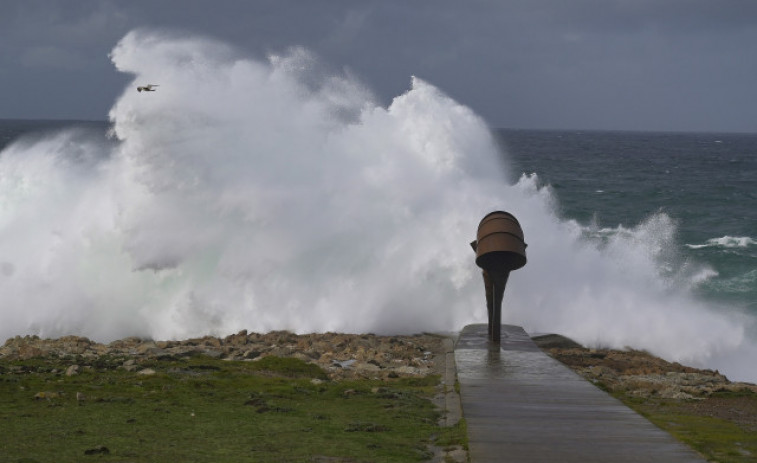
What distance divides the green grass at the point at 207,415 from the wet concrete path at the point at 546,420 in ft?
1.97

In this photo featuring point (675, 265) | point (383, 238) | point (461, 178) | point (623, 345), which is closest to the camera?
point (623, 345)

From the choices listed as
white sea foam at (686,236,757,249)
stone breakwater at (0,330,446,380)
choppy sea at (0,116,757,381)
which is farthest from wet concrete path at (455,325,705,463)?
white sea foam at (686,236,757,249)

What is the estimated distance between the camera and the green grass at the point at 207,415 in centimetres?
1028

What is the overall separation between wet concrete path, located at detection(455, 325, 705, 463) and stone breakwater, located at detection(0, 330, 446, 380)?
1893 millimetres

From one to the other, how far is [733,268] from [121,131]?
23932 mm

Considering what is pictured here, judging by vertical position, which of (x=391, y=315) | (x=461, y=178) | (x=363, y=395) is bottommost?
(x=363, y=395)

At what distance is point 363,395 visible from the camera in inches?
566

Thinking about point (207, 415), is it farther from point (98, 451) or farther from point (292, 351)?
point (292, 351)

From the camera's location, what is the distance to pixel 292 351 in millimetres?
18984

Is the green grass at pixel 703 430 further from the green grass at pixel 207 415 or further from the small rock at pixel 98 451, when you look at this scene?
the small rock at pixel 98 451

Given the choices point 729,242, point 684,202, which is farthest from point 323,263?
point 684,202

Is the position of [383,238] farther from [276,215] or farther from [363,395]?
[363,395]

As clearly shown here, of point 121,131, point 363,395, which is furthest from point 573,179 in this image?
point 363,395

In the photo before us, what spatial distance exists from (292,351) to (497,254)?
4.10m
